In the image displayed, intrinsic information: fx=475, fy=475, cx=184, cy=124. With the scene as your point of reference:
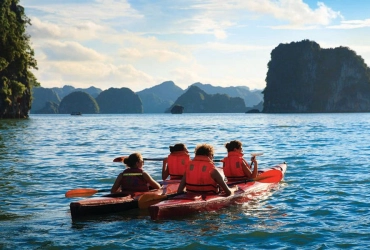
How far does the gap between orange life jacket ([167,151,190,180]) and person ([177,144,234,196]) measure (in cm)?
169

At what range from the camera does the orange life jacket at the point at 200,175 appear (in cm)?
1086

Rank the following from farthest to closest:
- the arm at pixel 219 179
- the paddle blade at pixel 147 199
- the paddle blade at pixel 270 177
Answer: the paddle blade at pixel 270 177, the arm at pixel 219 179, the paddle blade at pixel 147 199

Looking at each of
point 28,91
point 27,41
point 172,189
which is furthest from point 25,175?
point 28,91

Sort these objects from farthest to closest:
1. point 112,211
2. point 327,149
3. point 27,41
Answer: point 27,41
point 327,149
point 112,211

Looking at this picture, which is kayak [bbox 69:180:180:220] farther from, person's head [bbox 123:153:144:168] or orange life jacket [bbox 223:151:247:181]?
orange life jacket [bbox 223:151:247:181]

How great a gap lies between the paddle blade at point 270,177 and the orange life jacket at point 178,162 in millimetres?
2080

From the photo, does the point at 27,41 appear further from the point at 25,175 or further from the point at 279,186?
the point at 279,186

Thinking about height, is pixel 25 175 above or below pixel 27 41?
below

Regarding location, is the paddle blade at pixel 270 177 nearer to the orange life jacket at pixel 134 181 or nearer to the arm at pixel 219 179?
the arm at pixel 219 179

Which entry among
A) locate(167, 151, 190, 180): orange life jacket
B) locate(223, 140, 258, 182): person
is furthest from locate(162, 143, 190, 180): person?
locate(223, 140, 258, 182): person

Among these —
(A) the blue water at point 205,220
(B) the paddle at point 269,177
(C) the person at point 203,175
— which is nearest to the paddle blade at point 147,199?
(A) the blue water at point 205,220

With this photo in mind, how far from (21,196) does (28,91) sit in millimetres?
70839

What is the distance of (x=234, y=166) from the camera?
1352 centimetres

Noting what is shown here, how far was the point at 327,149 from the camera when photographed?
Result: 91.9 feet
